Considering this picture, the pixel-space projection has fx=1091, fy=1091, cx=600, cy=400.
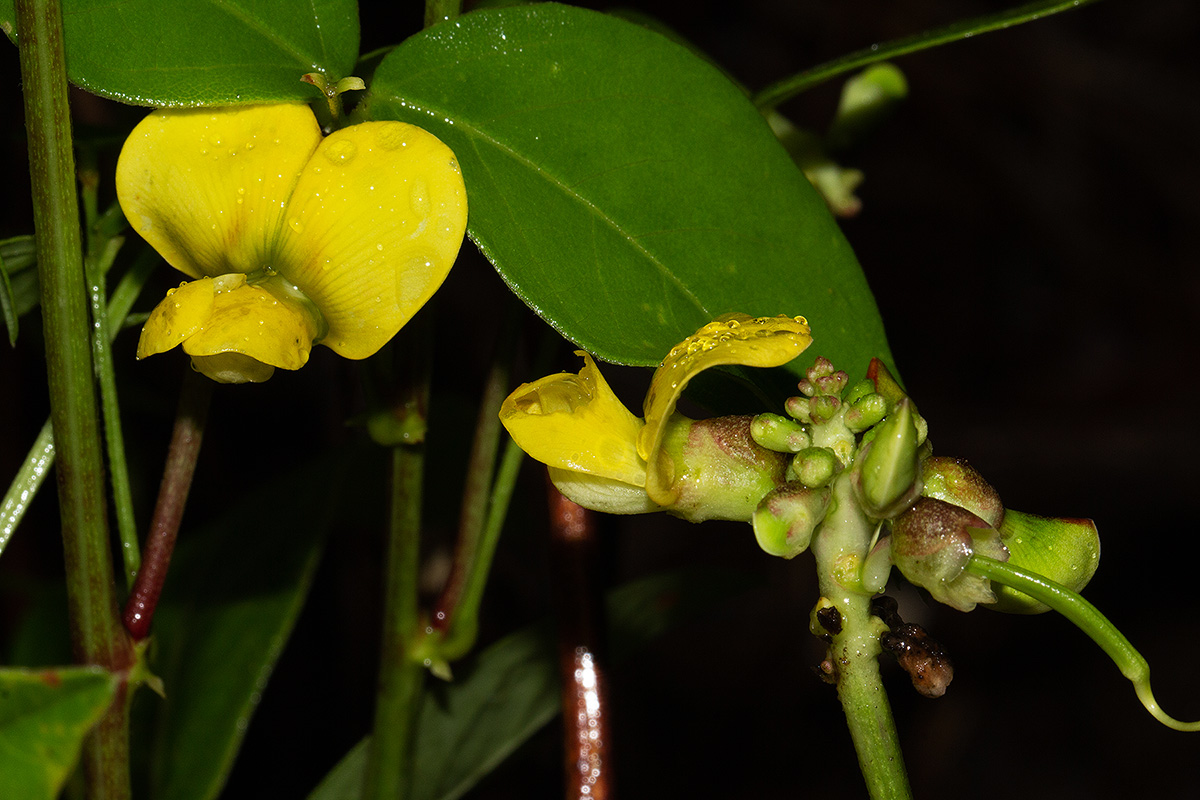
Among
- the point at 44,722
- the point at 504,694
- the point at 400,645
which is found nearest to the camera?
the point at 44,722

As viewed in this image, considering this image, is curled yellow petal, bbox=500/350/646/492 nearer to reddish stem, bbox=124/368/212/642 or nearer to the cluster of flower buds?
the cluster of flower buds

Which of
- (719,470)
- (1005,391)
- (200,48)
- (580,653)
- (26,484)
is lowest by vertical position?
(1005,391)

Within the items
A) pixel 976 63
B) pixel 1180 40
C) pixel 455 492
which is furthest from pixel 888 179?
pixel 455 492

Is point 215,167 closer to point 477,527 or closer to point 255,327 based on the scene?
point 255,327

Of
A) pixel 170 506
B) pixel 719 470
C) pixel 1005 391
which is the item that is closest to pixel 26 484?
pixel 170 506

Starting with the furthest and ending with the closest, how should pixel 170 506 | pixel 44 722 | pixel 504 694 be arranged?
pixel 504 694
pixel 170 506
pixel 44 722

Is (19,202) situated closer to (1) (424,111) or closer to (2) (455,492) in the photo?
(2) (455,492)
